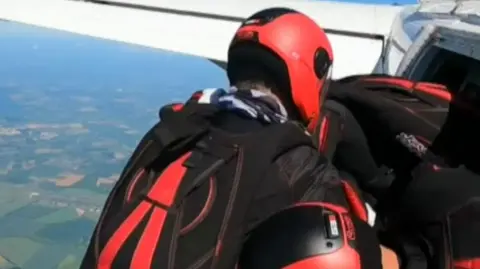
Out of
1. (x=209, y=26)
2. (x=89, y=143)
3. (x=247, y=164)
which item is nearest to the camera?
(x=247, y=164)

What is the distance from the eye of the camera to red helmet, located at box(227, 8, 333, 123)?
2711mm

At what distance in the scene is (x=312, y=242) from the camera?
79.6 inches

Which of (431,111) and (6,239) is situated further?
(6,239)

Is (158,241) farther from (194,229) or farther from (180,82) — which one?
(180,82)

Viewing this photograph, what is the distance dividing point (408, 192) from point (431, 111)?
0.54 metres

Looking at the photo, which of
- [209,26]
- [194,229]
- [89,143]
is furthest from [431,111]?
[89,143]

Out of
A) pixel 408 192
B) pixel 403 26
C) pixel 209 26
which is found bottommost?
pixel 209 26

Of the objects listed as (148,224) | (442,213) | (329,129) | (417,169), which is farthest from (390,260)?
(329,129)

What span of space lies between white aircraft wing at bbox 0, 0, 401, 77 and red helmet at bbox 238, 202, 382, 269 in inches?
202

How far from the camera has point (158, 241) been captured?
7.11 ft

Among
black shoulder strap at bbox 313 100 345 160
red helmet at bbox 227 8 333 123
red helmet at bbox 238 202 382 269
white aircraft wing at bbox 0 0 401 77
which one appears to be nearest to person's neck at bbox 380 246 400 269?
red helmet at bbox 238 202 382 269

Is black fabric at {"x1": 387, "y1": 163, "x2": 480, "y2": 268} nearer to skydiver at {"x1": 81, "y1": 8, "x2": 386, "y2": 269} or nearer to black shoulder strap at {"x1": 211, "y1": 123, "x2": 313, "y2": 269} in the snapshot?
skydiver at {"x1": 81, "y1": 8, "x2": 386, "y2": 269}

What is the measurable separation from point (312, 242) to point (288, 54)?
0.88 meters

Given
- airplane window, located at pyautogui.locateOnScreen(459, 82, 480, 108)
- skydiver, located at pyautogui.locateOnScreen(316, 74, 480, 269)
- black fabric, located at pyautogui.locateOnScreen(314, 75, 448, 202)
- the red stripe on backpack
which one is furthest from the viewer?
black fabric, located at pyautogui.locateOnScreen(314, 75, 448, 202)
